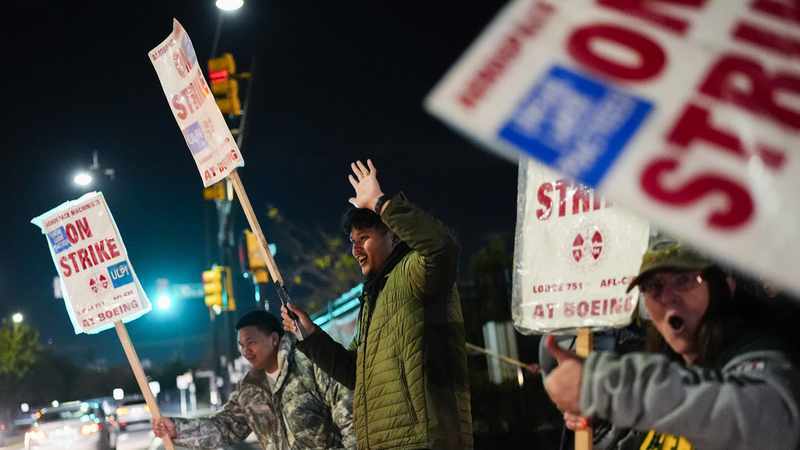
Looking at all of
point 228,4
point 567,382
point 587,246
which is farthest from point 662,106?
point 228,4

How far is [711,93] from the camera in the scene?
1751 mm

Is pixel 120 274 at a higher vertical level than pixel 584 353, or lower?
higher

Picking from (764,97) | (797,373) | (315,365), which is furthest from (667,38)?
(315,365)

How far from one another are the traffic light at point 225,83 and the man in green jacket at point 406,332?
13.2 m

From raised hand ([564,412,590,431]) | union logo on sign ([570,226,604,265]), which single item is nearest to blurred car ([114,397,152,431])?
union logo on sign ([570,226,604,265])

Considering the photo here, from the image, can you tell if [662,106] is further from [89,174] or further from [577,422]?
[89,174]

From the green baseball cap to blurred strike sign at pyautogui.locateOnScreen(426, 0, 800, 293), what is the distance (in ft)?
2.72

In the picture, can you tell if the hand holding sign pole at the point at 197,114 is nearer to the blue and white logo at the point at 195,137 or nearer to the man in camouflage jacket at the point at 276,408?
the blue and white logo at the point at 195,137

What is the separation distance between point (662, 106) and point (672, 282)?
893mm

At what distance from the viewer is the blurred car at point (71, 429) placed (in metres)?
22.9

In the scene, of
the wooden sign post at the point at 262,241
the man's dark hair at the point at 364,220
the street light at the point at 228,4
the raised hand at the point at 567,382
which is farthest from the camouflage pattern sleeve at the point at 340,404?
the street light at the point at 228,4

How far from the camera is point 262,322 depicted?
19.3ft

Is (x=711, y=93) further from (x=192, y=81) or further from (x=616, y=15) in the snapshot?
(x=192, y=81)

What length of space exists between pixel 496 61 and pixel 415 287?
2644mm
